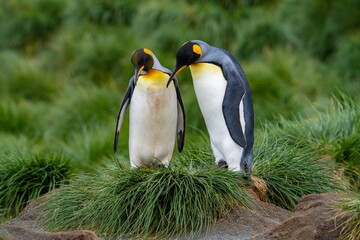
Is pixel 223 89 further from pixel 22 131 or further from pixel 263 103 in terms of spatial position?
pixel 22 131

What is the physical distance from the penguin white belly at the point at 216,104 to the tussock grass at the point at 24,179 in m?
1.57

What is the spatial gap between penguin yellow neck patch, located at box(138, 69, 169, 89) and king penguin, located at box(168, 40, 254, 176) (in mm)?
150

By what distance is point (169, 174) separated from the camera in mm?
5785

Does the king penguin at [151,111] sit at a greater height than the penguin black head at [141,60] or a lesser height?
lesser

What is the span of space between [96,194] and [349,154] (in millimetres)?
2420

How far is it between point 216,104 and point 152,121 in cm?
48

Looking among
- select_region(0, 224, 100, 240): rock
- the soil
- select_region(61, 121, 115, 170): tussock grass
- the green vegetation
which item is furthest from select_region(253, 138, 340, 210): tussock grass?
select_region(61, 121, 115, 170): tussock grass

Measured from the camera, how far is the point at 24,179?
23.1ft

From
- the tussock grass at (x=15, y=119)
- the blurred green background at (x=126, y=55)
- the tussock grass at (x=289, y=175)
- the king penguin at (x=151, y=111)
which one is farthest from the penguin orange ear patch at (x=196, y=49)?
the tussock grass at (x=15, y=119)

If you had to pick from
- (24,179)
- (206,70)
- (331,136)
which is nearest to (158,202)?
(206,70)

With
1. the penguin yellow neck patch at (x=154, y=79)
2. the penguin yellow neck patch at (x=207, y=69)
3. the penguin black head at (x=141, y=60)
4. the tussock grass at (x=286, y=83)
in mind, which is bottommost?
the tussock grass at (x=286, y=83)

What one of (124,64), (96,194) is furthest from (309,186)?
(124,64)

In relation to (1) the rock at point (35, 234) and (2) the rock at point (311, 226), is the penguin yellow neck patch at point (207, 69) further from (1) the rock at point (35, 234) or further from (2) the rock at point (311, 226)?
(1) the rock at point (35, 234)

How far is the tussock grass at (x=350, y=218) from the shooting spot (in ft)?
16.7
